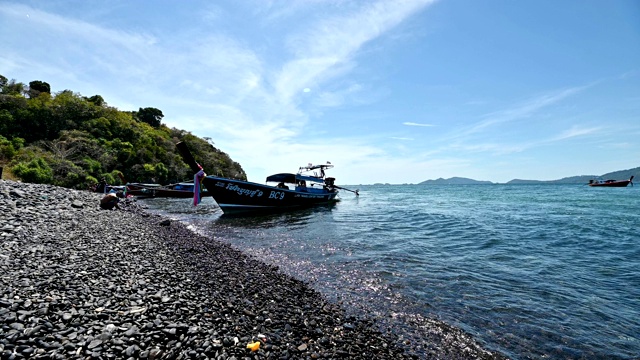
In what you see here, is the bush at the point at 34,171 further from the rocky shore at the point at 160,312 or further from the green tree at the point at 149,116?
the green tree at the point at 149,116

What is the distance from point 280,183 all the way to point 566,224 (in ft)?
74.5

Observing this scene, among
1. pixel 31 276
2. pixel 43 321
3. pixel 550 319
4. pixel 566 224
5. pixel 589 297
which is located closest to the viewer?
pixel 43 321

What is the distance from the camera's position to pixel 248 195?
73.7 feet

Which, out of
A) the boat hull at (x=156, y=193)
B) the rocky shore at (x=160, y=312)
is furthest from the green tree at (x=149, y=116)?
the rocky shore at (x=160, y=312)

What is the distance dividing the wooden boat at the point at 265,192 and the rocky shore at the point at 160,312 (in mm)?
11116

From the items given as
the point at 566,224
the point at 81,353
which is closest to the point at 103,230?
the point at 81,353

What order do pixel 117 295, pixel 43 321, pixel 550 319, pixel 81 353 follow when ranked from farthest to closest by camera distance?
pixel 550 319, pixel 117 295, pixel 43 321, pixel 81 353

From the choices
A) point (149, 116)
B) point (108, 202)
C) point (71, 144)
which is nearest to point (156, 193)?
point (71, 144)

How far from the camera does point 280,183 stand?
27125 mm

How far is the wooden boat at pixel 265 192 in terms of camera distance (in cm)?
2123

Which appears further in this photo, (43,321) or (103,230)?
(103,230)

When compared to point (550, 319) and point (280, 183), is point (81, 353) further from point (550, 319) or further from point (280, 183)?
point (280, 183)

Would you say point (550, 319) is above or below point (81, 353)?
below

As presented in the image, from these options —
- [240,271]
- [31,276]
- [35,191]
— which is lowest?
[240,271]
